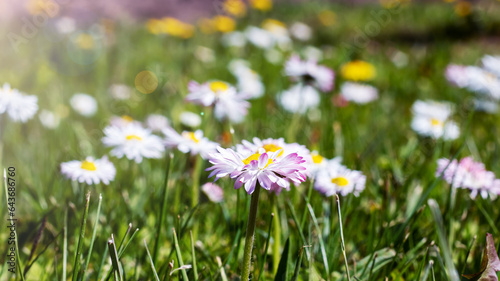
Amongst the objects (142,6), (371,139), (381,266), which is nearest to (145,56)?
(371,139)

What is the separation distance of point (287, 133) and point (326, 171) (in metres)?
0.45

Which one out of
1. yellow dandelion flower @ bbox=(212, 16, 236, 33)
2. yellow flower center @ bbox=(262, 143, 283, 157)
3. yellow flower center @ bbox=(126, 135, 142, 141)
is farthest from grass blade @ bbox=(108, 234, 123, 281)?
yellow dandelion flower @ bbox=(212, 16, 236, 33)

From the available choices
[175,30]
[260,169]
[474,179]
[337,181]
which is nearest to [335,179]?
[337,181]

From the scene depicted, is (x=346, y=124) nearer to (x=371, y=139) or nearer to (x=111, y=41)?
(x=371, y=139)

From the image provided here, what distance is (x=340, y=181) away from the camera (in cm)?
93

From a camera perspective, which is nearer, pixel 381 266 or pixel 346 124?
pixel 381 266

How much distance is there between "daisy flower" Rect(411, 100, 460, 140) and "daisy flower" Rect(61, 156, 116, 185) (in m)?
1.03

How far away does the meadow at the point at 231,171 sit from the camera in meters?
0.79

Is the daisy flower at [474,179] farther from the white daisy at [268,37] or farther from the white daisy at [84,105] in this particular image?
the white daisy at [268,37]

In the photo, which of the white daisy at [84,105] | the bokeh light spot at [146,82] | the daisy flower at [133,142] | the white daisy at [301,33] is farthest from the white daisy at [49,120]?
the white daisy at [301,33]

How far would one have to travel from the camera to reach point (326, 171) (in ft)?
3.08

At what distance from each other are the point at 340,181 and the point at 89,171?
0.53m

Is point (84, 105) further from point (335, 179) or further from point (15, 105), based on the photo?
point (335, 179)

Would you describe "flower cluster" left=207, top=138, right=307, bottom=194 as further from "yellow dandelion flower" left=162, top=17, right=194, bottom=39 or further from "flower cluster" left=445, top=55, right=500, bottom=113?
"yellow dandelion flower" left=162, top=17, right=194, bottom=39
